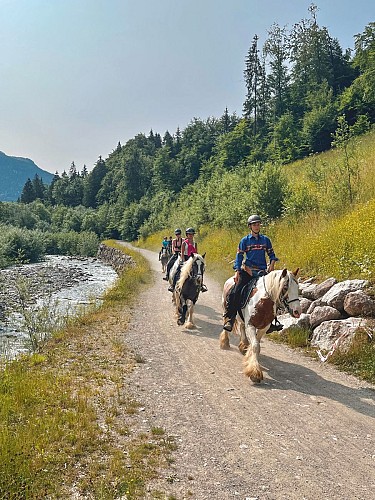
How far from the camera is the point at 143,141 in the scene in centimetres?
14462

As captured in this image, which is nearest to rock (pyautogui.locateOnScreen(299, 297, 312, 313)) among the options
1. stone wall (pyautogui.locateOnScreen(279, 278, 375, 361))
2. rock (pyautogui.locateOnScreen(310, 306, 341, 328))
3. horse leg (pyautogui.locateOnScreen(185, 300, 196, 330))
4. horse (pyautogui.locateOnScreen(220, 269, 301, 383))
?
stone wall (pyautogui.locateOnScreen(279, 278, 375, 361))

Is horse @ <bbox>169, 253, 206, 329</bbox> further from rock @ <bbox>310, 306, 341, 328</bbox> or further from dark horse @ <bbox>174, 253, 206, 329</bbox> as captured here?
rock @ <bbox>310, 306, 341, 328</bbox>

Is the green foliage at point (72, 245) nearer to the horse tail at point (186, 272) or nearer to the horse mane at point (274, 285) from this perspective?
the horse tail at point (186, 272)

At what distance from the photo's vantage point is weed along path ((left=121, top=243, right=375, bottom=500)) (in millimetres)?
4141

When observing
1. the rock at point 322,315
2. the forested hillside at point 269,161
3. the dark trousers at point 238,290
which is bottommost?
the rock at point 322,315

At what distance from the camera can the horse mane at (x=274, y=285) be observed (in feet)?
23.4

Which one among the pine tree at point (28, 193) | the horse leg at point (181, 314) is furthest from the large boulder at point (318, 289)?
the pine tree at point (28, 193)

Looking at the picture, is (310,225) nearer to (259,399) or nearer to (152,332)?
(152,332)

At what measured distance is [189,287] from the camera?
11.4 m

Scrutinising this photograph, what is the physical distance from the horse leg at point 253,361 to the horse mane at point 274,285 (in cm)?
81

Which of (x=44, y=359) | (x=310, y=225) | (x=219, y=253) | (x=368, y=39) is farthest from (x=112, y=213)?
(x=44, y=359)

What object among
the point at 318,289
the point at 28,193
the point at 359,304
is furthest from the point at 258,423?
the point at 28,193

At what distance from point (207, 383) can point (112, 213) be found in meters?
85.4

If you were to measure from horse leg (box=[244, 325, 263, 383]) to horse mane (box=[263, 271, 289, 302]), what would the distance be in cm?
81
